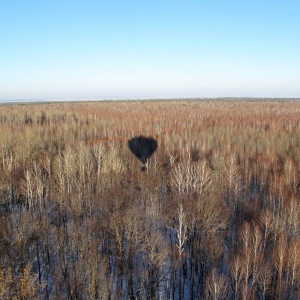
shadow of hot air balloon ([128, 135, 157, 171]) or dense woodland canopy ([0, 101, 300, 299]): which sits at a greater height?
shadow of hot air balloon ([128, 135, 157, 171])

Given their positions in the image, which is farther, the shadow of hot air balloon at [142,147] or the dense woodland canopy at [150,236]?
the shadow of hot air balloon at [142,147]

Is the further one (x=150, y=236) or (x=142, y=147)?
(x=142, y=147)

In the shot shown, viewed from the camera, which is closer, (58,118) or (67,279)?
(67,279)

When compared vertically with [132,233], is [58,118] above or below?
above

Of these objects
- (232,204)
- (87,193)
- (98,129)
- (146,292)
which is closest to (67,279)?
(146,292)

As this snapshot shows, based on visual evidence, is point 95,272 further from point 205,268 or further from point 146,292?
point 205,268

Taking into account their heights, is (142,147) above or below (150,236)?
above

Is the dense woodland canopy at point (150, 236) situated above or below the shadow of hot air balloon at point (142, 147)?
below

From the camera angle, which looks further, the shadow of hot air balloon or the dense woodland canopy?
the shadow of hot air balloon
